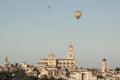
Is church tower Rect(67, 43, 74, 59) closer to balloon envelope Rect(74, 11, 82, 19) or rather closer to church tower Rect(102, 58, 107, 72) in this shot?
church tower Rect(102, 58, 107, 72)

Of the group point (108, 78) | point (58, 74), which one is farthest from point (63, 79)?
point (108, 78)

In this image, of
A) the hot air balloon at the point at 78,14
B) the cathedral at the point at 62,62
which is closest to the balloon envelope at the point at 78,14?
the hot air balloon at the point at 78,14

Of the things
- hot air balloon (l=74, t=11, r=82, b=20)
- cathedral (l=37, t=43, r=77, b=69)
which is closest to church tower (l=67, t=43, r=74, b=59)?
cathedral (l=37, t=43, r=77, b=69)

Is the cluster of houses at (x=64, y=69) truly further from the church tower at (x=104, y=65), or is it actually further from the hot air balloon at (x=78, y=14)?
the hot air balloon at (x=78, y=14)

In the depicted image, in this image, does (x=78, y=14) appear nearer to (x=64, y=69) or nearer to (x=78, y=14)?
(x=78, y=14)

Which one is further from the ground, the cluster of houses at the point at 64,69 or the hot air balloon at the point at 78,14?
the hot air balloon at the point at 78,14

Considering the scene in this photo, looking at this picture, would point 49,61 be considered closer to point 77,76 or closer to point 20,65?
point 20,65

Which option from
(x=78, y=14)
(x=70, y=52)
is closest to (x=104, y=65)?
(x=70, y=52)
